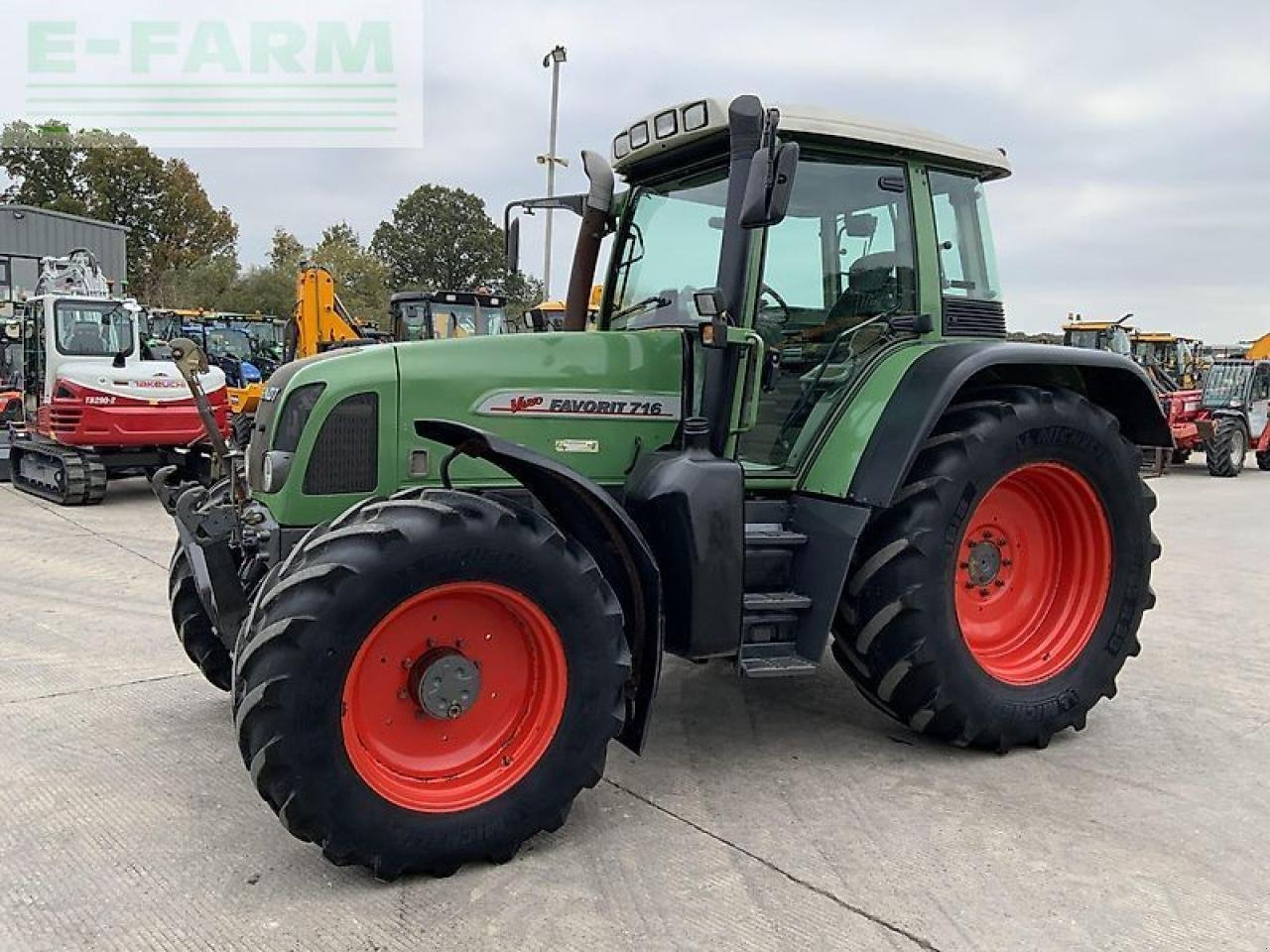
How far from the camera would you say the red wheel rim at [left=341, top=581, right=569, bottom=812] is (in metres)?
3.05

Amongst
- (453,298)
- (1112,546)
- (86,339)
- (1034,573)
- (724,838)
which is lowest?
(724,838)

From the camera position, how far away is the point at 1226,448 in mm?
16281

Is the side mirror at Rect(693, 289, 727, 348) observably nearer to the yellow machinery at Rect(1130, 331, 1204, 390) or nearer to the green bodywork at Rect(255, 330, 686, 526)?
the green bodywork at Rect(255, 330, 686, 526)

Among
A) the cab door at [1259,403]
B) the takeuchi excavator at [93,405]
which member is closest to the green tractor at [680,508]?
the takeuchi excavator at [93,405]

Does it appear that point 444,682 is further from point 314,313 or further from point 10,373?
point 10,373

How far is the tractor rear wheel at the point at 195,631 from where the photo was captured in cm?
435

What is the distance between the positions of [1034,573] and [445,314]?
14.2m

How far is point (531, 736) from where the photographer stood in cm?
324

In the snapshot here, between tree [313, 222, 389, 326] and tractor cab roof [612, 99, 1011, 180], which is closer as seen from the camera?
tractor cab roof [612, 99, 1011, 180]

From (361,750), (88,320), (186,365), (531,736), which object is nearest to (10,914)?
(361,750)

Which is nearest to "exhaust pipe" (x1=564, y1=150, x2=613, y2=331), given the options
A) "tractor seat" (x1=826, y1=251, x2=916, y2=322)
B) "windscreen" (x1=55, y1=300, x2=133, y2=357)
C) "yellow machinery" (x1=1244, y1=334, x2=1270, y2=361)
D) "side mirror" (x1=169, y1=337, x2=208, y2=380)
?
"tractor seat" (x1=826, y1=251, x2=916, y2=322)

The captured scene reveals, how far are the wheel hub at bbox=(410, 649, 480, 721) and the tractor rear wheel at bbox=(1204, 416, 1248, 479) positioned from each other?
16.1 meters

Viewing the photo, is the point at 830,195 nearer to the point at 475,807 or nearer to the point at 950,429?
the point at 950,429

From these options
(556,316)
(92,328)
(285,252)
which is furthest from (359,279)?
(556,316)
